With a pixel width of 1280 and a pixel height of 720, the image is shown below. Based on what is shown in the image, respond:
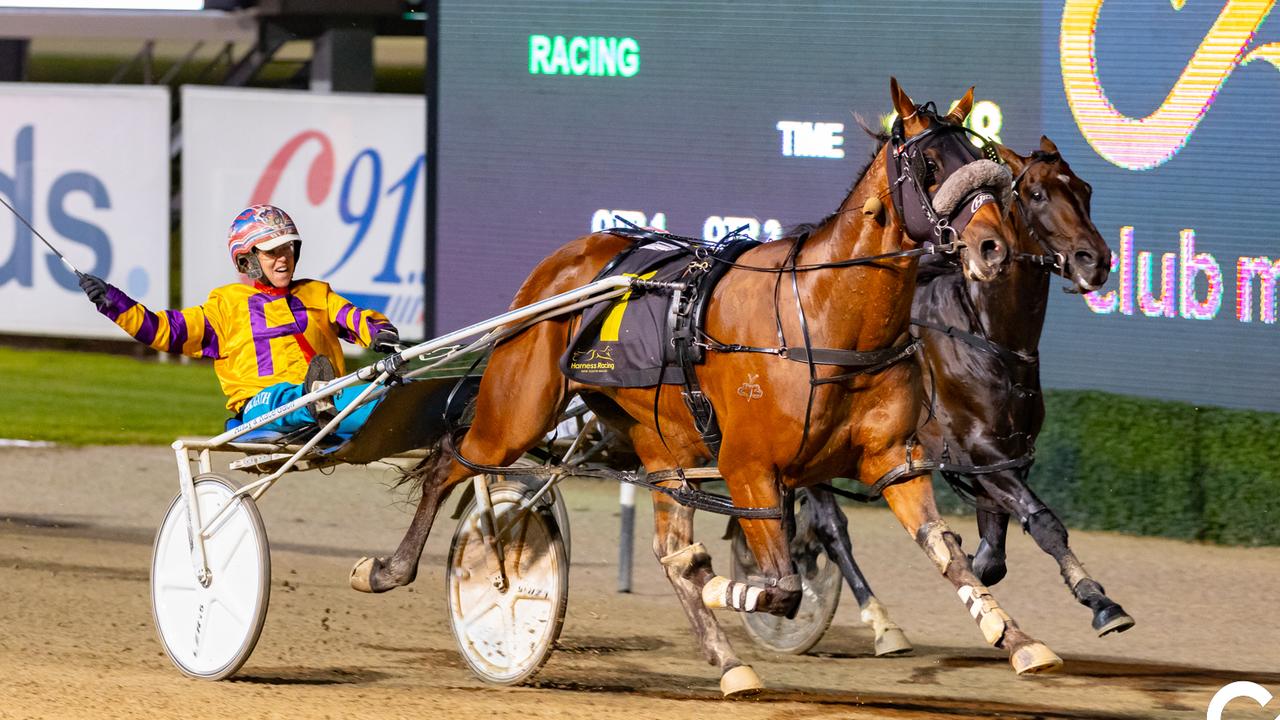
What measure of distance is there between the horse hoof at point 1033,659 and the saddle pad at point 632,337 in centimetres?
118

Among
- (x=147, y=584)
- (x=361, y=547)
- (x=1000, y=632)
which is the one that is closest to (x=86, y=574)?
(x=147, y=584)

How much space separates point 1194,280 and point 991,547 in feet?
8.87

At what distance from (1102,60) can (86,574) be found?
4.78 meters

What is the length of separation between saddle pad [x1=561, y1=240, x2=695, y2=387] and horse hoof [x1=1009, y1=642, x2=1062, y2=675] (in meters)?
1.18

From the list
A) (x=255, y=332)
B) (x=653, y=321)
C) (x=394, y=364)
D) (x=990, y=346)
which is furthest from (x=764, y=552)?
(x=255, y=332)

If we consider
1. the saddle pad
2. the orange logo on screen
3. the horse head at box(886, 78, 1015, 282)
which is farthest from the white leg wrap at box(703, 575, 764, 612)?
the orange logo on screen

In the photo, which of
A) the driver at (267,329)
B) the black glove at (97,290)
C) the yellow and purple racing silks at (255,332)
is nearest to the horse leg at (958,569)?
the driver at (267,329)

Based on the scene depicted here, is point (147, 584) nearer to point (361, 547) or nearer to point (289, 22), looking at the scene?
point (361, 547)

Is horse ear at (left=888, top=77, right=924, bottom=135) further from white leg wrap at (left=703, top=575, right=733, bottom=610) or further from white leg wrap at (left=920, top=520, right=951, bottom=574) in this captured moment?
white leg wrap at (left=703, top=575, right=733, bottom=610)

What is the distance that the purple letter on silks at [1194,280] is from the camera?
772 centimetres

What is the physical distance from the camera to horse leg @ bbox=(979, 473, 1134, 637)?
501 centimetres

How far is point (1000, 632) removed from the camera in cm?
415

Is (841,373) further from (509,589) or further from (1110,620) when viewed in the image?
(509,589)

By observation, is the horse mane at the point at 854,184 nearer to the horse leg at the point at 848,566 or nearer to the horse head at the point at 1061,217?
the horse head at the point at 1061,217
